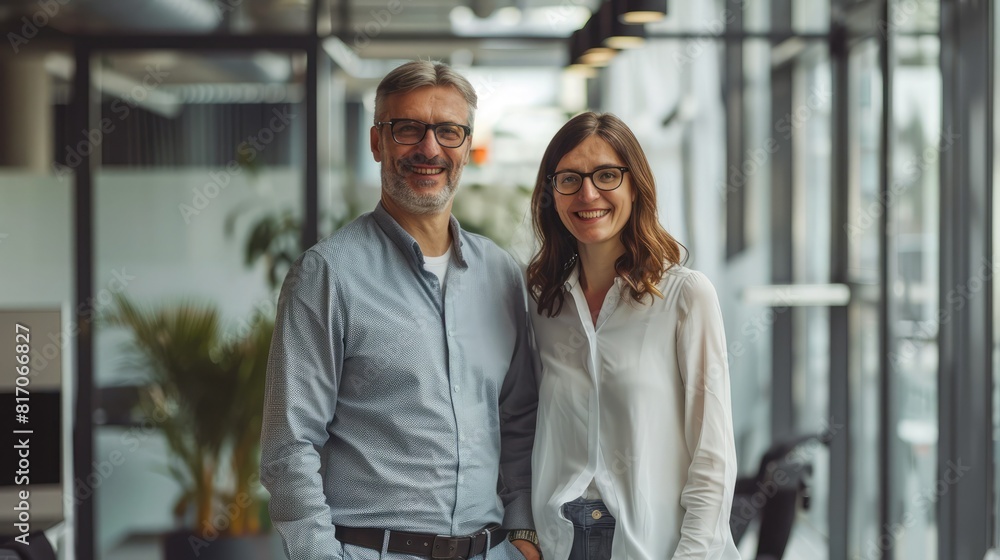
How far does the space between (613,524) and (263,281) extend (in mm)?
2665

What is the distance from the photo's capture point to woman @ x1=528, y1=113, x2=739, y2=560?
184 centimetres

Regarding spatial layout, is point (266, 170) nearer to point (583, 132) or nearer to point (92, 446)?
point (92, 446)

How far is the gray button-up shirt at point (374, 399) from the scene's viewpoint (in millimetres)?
1817

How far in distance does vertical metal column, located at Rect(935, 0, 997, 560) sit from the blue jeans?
192cm

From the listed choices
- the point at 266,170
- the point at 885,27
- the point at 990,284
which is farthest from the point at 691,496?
the point at 266,170

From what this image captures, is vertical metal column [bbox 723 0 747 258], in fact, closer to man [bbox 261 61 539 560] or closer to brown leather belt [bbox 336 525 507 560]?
man [bbox 261 61 539 560]

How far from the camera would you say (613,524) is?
1890 millimetres

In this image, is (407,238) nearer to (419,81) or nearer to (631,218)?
(419,81)

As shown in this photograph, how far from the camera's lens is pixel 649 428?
187 centimetres

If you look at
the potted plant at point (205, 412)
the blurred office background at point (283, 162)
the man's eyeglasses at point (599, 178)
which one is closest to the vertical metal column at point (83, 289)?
Result: the blurred office background at point (283, 162)

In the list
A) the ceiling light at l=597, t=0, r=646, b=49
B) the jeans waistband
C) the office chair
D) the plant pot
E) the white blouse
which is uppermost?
the ceiling light at l=597, t=0, r=646, b=49

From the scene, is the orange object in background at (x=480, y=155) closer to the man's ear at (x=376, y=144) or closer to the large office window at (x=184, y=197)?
the large office window at (x=184, y=197)

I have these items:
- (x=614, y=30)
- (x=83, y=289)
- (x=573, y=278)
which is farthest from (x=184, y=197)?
(x=573, y=278)

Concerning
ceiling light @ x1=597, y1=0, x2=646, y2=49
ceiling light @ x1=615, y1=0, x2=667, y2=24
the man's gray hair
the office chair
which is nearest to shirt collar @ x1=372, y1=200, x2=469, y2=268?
the man's gray hair
